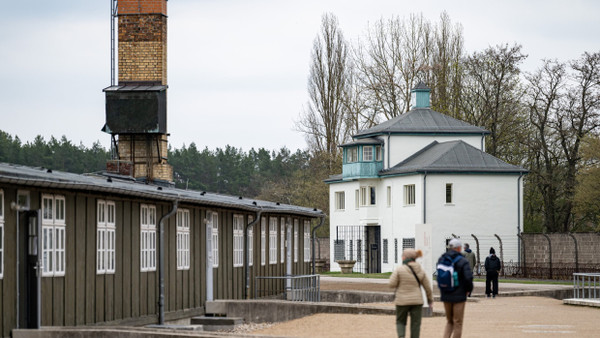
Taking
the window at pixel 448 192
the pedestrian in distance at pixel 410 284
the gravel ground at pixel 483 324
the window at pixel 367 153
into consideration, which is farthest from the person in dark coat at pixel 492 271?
the window at pixel 367 153

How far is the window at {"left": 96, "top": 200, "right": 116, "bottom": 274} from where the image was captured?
2108 cm

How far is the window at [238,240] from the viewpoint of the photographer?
30641 mm

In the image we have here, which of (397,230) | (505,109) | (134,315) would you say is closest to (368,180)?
(397,230)

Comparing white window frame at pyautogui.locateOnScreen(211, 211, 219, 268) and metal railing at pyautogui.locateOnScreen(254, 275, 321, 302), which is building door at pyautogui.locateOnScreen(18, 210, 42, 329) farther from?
metal railing at pyautogui.locateOnScreen(254, 275, 321, 302)

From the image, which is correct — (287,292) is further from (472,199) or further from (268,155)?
(268,155)

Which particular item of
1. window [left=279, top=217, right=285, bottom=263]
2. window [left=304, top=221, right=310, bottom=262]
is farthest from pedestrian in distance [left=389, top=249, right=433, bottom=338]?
window [left=304, top=221, right=310, bottom=262]

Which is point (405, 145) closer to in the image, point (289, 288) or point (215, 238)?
point (289, 288)

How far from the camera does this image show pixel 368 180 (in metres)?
67.6

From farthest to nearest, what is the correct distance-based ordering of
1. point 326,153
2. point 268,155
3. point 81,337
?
point 268,155
point 326,153
point 81,337

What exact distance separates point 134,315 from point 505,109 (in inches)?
2041

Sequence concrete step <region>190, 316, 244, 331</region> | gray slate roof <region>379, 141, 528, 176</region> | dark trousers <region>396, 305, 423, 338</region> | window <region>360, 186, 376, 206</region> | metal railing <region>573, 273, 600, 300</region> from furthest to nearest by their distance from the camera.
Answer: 1. window <region>360, 186, 376, 206</region>
2. gray slate roof <region>379, 141, 528, 176</region>
3. metal railing <region>573, 273, 600, 300</region>
4. concrete step <region>190, 316, 244, 331</region>
5. dark trousers <region>396, 305, 423, 338</region>

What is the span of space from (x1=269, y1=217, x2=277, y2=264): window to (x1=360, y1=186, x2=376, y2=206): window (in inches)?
1268

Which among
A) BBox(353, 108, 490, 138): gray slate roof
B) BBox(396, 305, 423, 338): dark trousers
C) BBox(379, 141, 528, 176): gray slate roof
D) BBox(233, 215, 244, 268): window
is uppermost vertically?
BBox(353, 108, 490, 138): gray slate roof

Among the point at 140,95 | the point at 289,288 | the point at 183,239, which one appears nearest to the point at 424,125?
the point at 140,95
